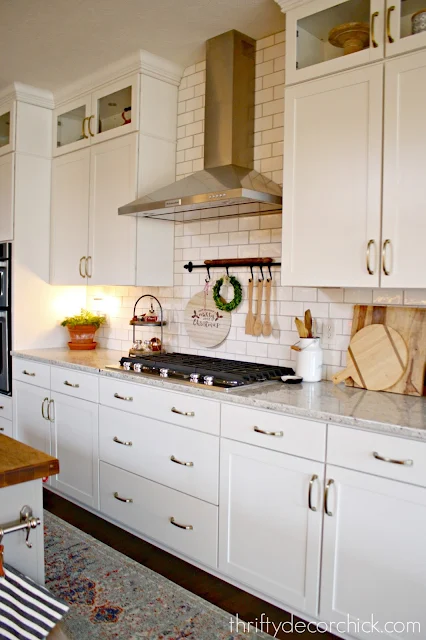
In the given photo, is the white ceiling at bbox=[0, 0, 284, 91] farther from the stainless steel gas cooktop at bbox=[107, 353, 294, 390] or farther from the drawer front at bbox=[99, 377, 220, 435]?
the drawer front at bbox=[99, 377, 220, 435]

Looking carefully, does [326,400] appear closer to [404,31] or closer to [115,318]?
[404,31]

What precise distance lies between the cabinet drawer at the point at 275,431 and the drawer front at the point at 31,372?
171 centimetres

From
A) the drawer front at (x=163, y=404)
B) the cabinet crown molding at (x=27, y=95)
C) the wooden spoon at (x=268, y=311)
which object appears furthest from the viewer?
the cabinet crown molding at (x=27, y=95)

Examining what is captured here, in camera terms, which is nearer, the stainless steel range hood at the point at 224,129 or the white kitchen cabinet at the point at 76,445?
the stainless steel range hood at the point at 224,129

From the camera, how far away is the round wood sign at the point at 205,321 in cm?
346

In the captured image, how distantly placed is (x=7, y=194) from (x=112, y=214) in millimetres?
1030

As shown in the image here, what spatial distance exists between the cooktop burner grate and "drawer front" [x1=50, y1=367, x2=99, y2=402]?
24 centimetres

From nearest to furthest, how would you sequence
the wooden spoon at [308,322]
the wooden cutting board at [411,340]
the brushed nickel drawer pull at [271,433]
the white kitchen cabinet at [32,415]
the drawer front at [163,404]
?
1. the brushed nickel drawer pull at [271,433]
2. the wooden cutting board at [411,340]
3. the drawer front at [163,404]
4. the wooden spoon at [308,322]
5. the white kitchen cabinet at [32,415]

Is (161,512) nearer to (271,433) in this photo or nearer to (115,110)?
(271,433)

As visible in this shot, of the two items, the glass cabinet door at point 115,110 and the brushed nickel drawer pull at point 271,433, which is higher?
the glass cabinet door at point 115,110

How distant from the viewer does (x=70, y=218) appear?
162 inches

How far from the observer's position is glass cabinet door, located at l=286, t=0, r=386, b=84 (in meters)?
2.34

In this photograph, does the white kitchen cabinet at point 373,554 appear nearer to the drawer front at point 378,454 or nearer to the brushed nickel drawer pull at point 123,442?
the drawer front at point 378,454

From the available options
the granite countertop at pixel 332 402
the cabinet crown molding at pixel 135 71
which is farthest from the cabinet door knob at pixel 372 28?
the cabinet crown molding at pixel 135 71
